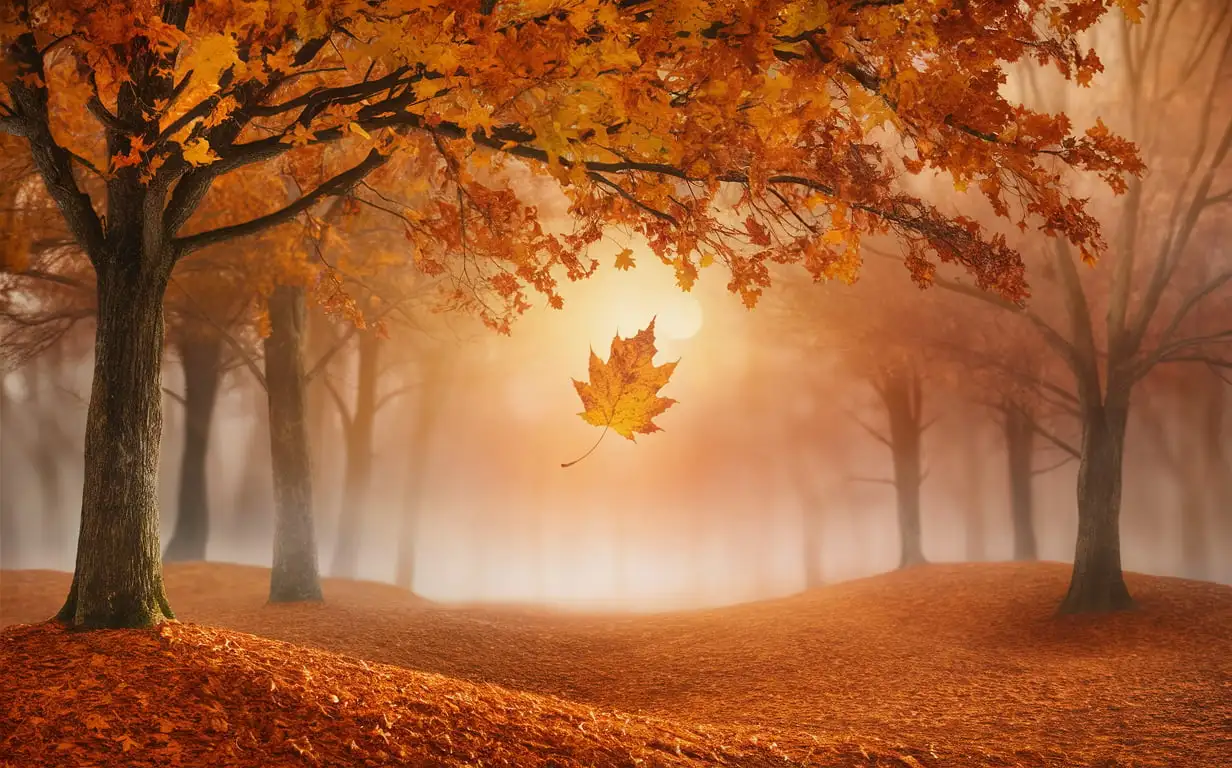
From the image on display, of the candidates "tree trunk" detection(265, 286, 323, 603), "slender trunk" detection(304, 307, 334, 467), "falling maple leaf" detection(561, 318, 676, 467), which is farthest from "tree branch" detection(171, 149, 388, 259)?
"slender trunk" detection(304, 307, 334, 467)

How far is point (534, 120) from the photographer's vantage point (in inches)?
181

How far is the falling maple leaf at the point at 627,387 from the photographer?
649 cm

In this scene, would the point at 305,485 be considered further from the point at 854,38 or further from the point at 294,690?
the point at 854,38

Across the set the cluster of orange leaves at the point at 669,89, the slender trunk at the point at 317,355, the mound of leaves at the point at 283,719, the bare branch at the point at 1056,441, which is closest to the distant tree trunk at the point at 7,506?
the slender trunk at the point at 317,355

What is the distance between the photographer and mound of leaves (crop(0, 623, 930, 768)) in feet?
14.3

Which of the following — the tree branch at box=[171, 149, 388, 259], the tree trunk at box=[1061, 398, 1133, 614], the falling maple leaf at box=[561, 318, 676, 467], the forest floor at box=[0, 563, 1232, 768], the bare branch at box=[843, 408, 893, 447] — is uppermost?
the tree branch at box=[171, 149, 388, 259]

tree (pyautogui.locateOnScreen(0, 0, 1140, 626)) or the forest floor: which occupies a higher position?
tree (pyautogui.locateOnScreen(0, 0, 1140, 626))

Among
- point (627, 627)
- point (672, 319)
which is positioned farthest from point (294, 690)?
point (672, 319)

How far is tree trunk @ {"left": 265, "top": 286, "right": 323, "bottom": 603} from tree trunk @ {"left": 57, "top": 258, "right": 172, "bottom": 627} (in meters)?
6.32

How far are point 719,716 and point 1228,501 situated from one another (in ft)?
77.6

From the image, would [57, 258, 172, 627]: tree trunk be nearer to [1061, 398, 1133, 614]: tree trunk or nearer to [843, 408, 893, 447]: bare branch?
[1061, 398, 1133, 614]: tree trunk

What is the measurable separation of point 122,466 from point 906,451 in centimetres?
1649

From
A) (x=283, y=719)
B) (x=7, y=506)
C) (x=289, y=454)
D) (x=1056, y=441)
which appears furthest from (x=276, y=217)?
(x=7, y=506)

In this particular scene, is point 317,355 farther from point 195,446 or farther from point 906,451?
point 906,451
